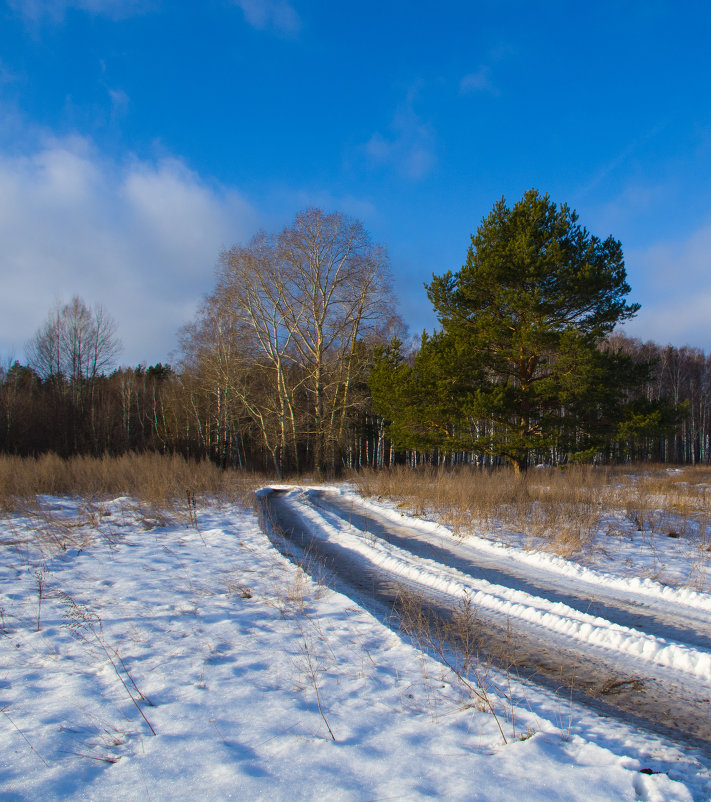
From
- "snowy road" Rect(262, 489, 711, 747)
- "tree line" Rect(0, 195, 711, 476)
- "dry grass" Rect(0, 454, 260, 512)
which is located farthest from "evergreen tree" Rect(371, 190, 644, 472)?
"snowy road" Rect(262, 489, 711, 747)

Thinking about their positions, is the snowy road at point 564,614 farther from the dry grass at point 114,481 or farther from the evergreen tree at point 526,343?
the evergreen tree at point 526,343

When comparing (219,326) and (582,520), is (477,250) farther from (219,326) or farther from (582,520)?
(219,326)

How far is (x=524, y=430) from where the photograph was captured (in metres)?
16.3

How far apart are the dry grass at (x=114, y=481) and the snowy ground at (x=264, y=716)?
6.72 m

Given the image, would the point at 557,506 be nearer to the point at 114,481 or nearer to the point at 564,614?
the point at 564,614

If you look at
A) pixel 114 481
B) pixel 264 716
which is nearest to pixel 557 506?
pixel 264 716

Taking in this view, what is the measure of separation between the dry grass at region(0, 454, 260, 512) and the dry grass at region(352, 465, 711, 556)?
5417mm

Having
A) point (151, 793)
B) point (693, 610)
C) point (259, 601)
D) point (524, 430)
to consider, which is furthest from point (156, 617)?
point (524, 430)

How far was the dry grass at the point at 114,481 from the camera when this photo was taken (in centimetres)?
1119

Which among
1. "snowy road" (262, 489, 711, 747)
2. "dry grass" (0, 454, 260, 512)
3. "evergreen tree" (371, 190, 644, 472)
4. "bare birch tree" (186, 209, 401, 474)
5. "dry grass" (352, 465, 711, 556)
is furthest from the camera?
"bare birch tree" (186, 209, 401, 474)

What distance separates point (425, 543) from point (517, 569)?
6.56ft

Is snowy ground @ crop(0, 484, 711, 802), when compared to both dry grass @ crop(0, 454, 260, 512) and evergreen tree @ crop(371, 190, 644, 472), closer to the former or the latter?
dry grass @ crop(0, 454, 260, 512)

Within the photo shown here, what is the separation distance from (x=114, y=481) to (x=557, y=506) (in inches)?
479

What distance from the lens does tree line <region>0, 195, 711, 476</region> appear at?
1555cm
